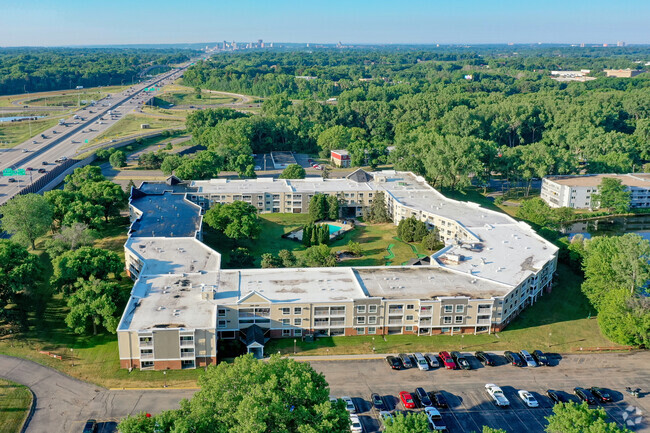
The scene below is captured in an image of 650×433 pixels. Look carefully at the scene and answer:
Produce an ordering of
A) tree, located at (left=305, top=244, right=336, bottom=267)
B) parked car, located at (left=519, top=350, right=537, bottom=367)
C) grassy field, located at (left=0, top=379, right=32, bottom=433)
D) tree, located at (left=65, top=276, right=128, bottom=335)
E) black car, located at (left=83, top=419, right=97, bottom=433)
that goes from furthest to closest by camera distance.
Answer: tree, located at (left=305, top=244, right=336, bottom=267) < tree, located at (left=65, top=276, right=128, bottom=335) < parked car, located at (left=519, top=350, right=537, bottom=367) < grassy field, located at (left=0, top=379, right=32, bottom=433) < black car, located at (left=83, top=419, right=97, bottom=433)

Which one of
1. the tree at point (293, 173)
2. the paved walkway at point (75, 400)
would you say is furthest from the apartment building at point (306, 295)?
the tree at point (293, 173)

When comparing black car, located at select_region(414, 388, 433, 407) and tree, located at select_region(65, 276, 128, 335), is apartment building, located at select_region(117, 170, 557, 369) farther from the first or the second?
black car, located at select_region(414, 388, 433, 407)

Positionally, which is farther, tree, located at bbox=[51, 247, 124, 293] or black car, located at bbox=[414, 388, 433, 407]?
tree, located at bbox=[51, 247, 124, 293]

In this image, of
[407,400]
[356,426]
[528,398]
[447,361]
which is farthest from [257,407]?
[528,398]

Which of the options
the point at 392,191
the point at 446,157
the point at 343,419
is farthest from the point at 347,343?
the point at 446,157

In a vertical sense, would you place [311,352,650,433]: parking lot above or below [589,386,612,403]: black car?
below

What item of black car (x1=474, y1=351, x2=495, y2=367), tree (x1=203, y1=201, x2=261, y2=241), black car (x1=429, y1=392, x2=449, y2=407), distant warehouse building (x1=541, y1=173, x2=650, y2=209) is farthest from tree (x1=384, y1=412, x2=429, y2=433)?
distant warehouse building (x1=541, y1=173, x2=650, y2=209)
